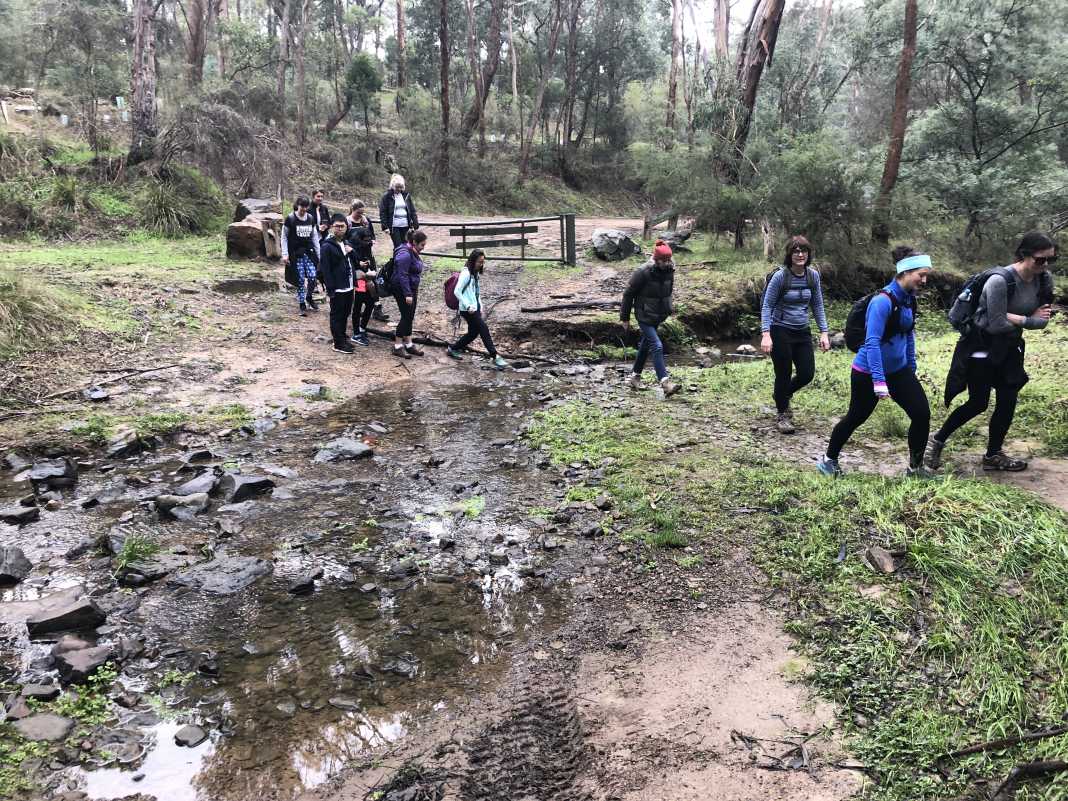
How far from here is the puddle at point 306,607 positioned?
3219mm

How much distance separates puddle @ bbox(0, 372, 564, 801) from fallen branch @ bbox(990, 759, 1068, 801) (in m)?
2.28

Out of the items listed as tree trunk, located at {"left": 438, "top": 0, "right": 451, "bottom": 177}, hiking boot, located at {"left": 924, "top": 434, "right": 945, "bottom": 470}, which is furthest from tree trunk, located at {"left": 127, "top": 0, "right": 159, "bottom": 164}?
hiking boot, located at {"left": 924, "top": 434, "right": 945, "bottom": 470}

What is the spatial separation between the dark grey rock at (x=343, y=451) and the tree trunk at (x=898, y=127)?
1290 centimetres

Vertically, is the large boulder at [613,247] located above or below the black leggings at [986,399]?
above

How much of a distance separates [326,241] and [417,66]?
3186 cm

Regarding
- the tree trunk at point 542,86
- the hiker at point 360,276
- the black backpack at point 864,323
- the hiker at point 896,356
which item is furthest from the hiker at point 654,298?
the tree trunk at point 542,86

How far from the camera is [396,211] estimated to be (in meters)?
11.6

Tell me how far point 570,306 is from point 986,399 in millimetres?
7437

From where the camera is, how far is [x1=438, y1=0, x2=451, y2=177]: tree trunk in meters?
25.1

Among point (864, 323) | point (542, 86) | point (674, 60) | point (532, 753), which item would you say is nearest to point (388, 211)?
point (864, 323)

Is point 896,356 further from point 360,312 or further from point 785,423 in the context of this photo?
point 360,312

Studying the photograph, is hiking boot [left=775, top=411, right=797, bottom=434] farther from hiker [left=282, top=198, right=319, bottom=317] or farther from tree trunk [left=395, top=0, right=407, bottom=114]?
tree trunk [left=395, top=0, right=407, bottom=114]

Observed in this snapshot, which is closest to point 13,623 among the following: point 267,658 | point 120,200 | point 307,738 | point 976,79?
point 267,658

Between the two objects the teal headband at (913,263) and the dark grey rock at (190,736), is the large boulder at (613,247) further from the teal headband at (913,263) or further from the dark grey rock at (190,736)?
the dark grey rock at (190,736)
